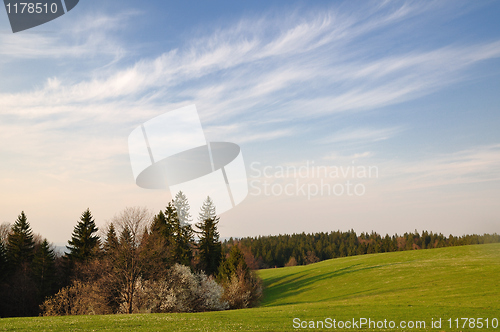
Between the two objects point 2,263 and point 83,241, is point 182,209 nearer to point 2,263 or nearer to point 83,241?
point 83,241

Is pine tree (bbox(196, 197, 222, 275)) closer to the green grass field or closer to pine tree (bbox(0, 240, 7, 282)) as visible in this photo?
the green grass field

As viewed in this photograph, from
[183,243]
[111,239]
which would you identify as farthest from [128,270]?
[183,243]

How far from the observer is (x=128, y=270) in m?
38.8

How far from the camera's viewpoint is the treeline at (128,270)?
3853 centimetres

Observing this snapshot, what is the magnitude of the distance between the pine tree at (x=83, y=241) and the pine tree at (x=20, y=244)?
22.5ft

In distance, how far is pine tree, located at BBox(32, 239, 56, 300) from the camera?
51141 mm

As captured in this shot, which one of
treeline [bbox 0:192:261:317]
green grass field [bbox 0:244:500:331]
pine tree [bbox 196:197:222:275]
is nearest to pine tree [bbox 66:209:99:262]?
treeline [bbox 0:192:261:317]

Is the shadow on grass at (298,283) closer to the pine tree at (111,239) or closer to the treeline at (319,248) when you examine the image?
the pine tree at (111,239)

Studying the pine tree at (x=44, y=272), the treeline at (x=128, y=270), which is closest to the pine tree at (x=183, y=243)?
the treeline at (x=128, y=270)

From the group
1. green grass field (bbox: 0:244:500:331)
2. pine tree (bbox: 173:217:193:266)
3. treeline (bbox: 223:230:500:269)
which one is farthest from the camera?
treeline (bbox: 223:230:500:269)

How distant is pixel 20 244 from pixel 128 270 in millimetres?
27497

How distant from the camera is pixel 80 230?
54.5m

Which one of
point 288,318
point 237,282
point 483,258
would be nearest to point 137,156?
point 288,318

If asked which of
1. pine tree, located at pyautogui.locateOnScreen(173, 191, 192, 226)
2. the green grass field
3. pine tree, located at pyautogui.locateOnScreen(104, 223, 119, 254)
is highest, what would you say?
pine tree, located at pyautogui.locateOnScreen(173, 191, 192, 226)
